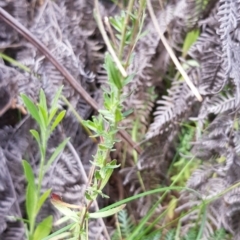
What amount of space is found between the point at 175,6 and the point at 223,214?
→ 0.43 meters

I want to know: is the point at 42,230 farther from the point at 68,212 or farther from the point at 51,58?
the point at 51,58

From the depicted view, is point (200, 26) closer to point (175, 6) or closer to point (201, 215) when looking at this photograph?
point (175, 6)

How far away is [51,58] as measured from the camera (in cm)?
82

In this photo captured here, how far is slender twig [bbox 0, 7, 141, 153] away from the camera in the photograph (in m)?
0.80

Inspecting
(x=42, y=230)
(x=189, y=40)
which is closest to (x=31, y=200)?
(x=42, y=230)

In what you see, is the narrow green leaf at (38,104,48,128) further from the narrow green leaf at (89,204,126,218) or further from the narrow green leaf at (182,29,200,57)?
the narrow green leaf at (182,29,200,57)

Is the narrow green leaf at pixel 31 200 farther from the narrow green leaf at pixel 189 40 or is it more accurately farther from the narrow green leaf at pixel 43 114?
the narrow green leaf at pixel 189 40

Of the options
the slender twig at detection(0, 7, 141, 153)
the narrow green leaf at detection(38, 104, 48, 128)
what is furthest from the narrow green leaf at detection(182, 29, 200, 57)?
the narrow green leaf at detection(38, 104, 48, 128)

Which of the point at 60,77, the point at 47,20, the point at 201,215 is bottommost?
the point at 201,215

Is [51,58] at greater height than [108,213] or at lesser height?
greater

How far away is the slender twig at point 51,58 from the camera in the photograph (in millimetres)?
800

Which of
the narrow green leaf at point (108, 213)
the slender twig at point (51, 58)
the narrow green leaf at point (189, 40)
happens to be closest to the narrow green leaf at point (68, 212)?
the narrow green leaf at point (108, 213)

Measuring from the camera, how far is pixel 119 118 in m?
0.50

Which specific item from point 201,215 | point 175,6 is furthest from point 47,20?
point 201,215
